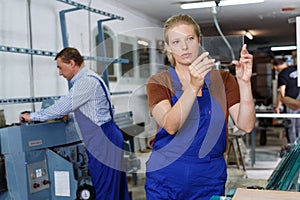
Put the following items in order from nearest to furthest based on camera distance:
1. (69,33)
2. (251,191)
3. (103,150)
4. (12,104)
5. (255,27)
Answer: (251,191), (255,27), (103,150), (12,104), (69,33)

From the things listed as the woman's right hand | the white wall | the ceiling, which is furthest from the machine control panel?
the woman's right hand

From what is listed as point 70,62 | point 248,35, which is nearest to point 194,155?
point 248,35

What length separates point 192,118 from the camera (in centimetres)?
116

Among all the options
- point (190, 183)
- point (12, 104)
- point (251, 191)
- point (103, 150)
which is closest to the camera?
point (251, 191)

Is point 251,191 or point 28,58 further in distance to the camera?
point 28,58

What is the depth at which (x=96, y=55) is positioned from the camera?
134 inches

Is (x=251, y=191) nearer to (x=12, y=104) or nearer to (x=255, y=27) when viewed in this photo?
(x=255, y=27)

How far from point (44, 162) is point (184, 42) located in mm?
1474

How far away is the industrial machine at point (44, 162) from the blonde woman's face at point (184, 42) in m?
1.29

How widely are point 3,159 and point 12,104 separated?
0.70 metres

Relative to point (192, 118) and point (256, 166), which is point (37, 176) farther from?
point (256, 166)

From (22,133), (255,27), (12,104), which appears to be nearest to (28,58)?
(12,104)

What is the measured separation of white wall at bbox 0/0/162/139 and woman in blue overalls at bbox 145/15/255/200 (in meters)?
1.13

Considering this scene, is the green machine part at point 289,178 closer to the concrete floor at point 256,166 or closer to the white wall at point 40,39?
the white wall at point 40,39
